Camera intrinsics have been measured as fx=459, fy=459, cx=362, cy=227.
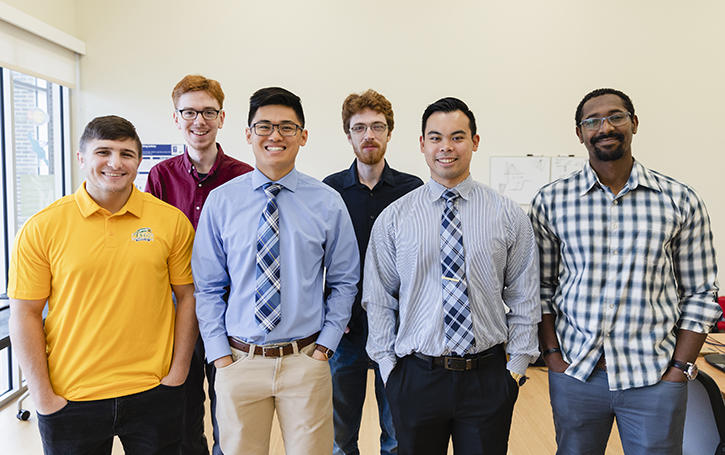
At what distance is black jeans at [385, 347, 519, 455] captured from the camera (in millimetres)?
1675

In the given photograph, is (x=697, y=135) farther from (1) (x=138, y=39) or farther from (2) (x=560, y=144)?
(1) (x=138, y=39)

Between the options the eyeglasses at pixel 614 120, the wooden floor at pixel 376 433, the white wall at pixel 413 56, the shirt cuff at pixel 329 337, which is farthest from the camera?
the white wall at pixel 413 56

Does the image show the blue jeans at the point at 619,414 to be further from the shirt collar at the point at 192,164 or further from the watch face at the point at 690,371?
the shirt collar at the point at 192,164

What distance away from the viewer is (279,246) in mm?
1794

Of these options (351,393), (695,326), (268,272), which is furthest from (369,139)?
(695,326)

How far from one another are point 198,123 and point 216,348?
1.12 meters

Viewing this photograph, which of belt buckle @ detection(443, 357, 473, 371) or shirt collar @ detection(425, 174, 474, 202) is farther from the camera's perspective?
shirt collar @ detection(425, 174, 474, 202)

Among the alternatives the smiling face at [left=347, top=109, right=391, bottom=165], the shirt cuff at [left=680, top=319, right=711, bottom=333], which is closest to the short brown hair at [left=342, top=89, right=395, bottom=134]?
the smiling face at [left=347, top=109, right=391, bottom=165]

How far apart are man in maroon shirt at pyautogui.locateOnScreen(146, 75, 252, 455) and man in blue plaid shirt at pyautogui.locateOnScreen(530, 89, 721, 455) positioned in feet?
5.23

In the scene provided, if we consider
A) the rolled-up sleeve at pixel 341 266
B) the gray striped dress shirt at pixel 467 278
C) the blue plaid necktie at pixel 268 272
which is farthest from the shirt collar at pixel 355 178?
the blue plaid necktie at pixel 268 272

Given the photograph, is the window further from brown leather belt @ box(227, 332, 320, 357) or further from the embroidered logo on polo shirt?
brown leather belt @ box(227, 332, 320, 357)

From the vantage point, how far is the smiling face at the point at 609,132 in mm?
1713

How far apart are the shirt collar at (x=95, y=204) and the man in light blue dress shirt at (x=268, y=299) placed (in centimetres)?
25

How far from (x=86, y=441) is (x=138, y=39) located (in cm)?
394
